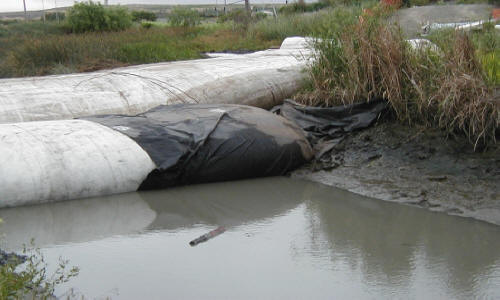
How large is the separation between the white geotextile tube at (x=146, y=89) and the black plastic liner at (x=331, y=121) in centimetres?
72

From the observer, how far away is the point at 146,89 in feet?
23.3

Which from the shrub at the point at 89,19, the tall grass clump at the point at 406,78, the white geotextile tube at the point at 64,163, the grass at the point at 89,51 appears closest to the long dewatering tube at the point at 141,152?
the white geotextile tube at the point at 64,163

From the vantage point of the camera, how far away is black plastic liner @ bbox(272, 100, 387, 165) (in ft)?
20.1

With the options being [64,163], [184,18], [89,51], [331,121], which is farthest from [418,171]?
[184,18]

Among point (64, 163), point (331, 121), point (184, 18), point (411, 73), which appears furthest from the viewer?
point (184, 18)

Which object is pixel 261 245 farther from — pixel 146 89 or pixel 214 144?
pixel 146 89

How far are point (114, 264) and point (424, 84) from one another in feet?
11.3

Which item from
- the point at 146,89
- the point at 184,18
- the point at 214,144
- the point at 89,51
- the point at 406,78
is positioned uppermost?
the point at 184,18

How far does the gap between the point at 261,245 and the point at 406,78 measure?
8.75ft

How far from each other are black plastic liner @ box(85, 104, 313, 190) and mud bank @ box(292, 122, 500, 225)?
322mm

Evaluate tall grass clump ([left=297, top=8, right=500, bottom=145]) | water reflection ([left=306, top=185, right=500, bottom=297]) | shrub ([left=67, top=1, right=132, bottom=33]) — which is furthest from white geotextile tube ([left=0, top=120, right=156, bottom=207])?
shrub ([left=67, top=1, right=132, bottom=33])

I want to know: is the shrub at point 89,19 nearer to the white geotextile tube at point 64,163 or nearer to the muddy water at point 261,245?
the white geotextile tube at point 64,163

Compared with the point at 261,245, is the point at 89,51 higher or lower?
higher

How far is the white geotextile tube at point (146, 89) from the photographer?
6.54 meters
